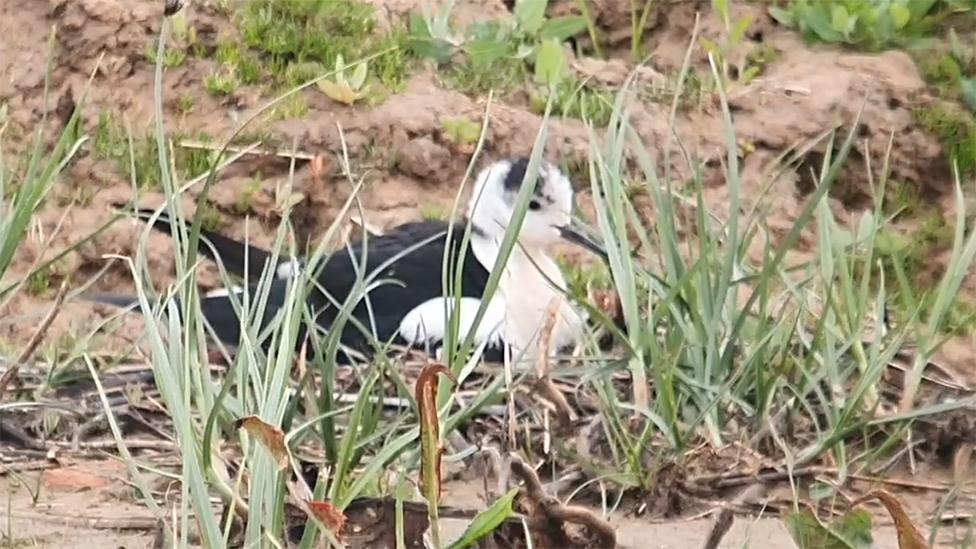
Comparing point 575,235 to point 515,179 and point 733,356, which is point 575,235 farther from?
point 733,356

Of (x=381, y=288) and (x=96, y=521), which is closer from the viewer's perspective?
(x=96, y=521)

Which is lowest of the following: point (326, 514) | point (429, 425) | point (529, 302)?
point (529, 302)

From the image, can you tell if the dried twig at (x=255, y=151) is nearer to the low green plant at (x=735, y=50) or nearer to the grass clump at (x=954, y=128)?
the low green plant at (x=735, y=50)

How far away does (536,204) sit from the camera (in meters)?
4.41

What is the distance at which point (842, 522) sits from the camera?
2.19m

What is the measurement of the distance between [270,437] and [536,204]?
8.14 ft

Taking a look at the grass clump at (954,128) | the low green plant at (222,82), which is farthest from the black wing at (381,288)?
the grass clump at (954,128)

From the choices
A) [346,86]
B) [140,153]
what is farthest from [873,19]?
[140,153]

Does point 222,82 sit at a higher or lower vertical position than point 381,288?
higher

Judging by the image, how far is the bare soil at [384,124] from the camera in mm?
4930

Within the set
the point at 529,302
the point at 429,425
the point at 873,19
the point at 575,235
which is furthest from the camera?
the point at 873,19

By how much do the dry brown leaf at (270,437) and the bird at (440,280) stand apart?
167 centimetres

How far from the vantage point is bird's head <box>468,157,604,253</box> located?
439cm

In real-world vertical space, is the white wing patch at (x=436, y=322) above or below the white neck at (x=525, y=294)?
above
